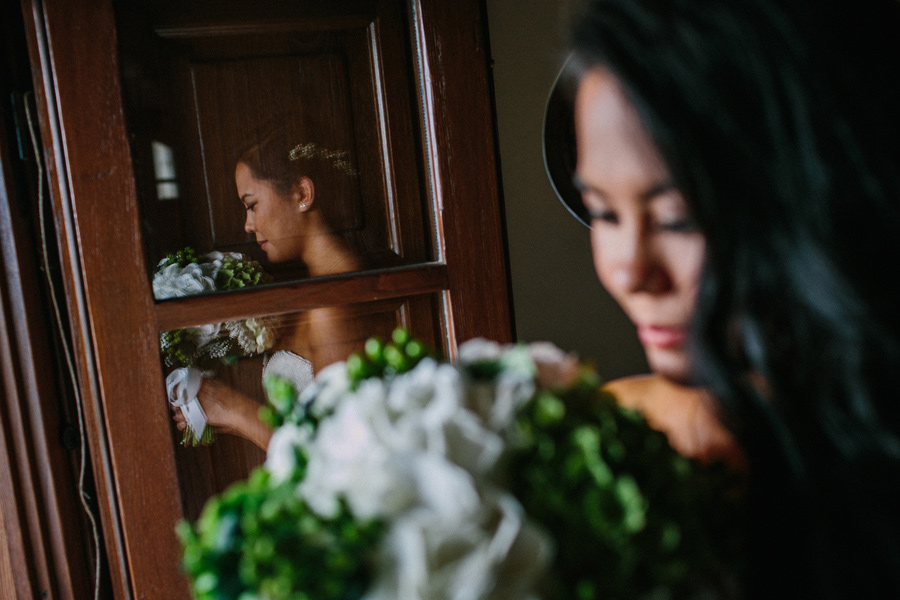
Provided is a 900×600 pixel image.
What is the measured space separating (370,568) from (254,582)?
0.22ft

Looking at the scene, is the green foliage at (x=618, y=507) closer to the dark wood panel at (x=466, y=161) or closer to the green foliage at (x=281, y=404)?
the green foliage at (x=281, y=404)

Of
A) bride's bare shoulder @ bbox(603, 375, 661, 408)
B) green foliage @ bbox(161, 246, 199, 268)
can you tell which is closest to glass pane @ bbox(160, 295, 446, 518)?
green foliage @ bbox(161, 246, 199, 268)

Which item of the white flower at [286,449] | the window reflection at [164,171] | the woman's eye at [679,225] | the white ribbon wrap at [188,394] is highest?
the window reflection at [164,171]

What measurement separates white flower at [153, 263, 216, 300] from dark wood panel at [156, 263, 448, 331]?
Answer: 14 millimetres

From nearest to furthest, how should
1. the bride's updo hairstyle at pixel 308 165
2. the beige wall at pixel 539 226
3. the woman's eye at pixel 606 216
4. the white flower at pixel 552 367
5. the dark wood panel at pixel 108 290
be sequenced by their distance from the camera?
the white flower at pixel 552 367 → the woman's eye at pixel 606 216 → the dark wood panel at pixel 108 290 → the bride's updo hairstyle at pixel 308 165 → the beige wall at pixel 539 226

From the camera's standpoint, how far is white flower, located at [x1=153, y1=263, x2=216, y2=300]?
3.27 feet

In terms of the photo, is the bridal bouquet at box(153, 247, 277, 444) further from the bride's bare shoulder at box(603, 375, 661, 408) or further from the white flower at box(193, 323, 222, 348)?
the bride's bare shoulder at box(603, 375, 661, 408)

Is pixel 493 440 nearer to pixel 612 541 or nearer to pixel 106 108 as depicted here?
pixel 612 541

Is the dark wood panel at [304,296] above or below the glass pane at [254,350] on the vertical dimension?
above

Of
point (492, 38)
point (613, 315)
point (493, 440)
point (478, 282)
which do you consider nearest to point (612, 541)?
point (493, 440)

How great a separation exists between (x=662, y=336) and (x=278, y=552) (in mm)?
394

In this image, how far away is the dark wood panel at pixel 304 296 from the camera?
1004mm

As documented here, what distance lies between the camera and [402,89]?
1073 mm

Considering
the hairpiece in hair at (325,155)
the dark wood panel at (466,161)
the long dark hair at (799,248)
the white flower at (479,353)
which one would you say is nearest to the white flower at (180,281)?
the hairpiece in hair at (325,155)
